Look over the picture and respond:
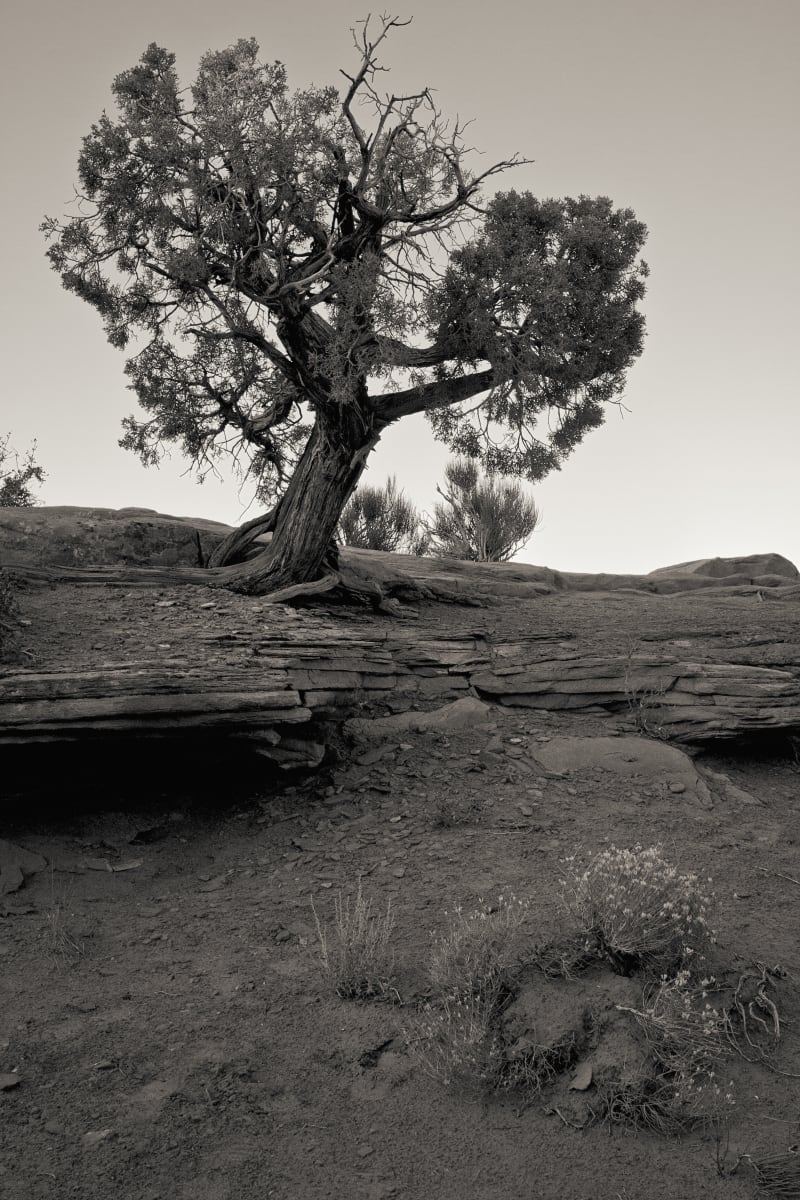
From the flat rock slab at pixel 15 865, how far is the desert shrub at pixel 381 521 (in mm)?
17625

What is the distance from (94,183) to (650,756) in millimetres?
11142

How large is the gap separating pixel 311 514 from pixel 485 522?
12.8m

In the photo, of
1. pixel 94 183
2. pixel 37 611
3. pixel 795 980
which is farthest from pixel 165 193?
pixel 795 980

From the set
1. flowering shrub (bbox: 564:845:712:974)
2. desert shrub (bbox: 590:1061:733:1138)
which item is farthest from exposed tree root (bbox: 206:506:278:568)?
desert shrub (bbox: 590:1061:733:1138)

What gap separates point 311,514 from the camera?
12.4m

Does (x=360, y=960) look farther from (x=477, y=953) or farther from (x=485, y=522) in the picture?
(x=485, y=522)

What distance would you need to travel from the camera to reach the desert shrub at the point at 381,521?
2477cm

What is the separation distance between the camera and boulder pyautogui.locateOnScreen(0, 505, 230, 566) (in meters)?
12.4

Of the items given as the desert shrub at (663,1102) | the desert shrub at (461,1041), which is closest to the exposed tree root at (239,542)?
the desert shrub at (461,1041)

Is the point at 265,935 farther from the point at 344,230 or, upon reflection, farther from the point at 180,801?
the point at 344,230

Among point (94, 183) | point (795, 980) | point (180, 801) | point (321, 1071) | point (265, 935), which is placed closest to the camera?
point (321, 1071)

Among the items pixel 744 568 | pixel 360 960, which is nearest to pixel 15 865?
pixel 360 960

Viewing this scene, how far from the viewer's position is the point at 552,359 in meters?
11.7

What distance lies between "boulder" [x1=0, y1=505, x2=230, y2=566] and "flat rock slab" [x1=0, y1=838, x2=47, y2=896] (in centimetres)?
498
